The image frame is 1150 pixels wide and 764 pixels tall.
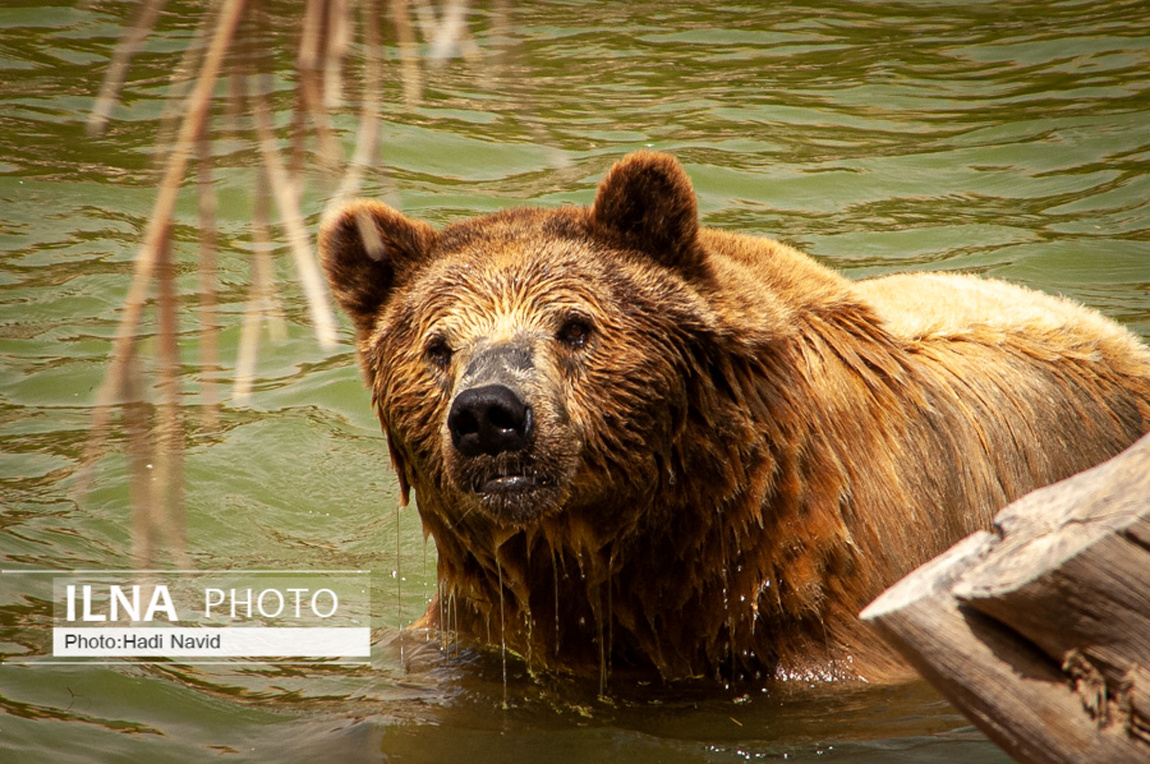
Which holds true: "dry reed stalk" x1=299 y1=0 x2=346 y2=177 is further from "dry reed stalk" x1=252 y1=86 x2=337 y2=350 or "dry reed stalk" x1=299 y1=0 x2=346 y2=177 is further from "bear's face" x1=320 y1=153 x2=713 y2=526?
"bear's face" x1=320 y1=153 x2=713 y2=526

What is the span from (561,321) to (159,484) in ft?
7.24

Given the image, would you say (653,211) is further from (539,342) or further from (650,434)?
(650,434)

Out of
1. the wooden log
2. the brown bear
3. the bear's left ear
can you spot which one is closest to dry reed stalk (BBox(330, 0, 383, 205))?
the wooden log

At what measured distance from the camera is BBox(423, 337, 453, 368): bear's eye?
458 centimetres

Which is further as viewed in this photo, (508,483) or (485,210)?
(485,210)

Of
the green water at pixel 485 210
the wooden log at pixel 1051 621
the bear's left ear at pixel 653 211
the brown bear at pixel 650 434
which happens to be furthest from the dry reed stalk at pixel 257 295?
the bear's left ear at pixel 653 211

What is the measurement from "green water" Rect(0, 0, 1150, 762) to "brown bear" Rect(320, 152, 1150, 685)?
0.29m

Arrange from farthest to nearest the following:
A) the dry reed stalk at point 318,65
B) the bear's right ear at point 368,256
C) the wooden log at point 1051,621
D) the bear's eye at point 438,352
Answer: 1. the bear's right ear at point 368,256
2. the bear's eye at point 438,352
3. the wooden log at point 1051,621
4. the dry reed stalk at point 318,65

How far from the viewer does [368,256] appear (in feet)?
16.1

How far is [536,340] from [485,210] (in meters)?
5.65

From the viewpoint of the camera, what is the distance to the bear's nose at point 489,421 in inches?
161

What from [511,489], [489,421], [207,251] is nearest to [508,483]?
[511,489]

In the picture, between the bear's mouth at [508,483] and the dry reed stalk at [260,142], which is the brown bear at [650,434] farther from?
the dry reed stalk at [260,142]

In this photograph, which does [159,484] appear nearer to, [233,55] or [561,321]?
[233,55]
